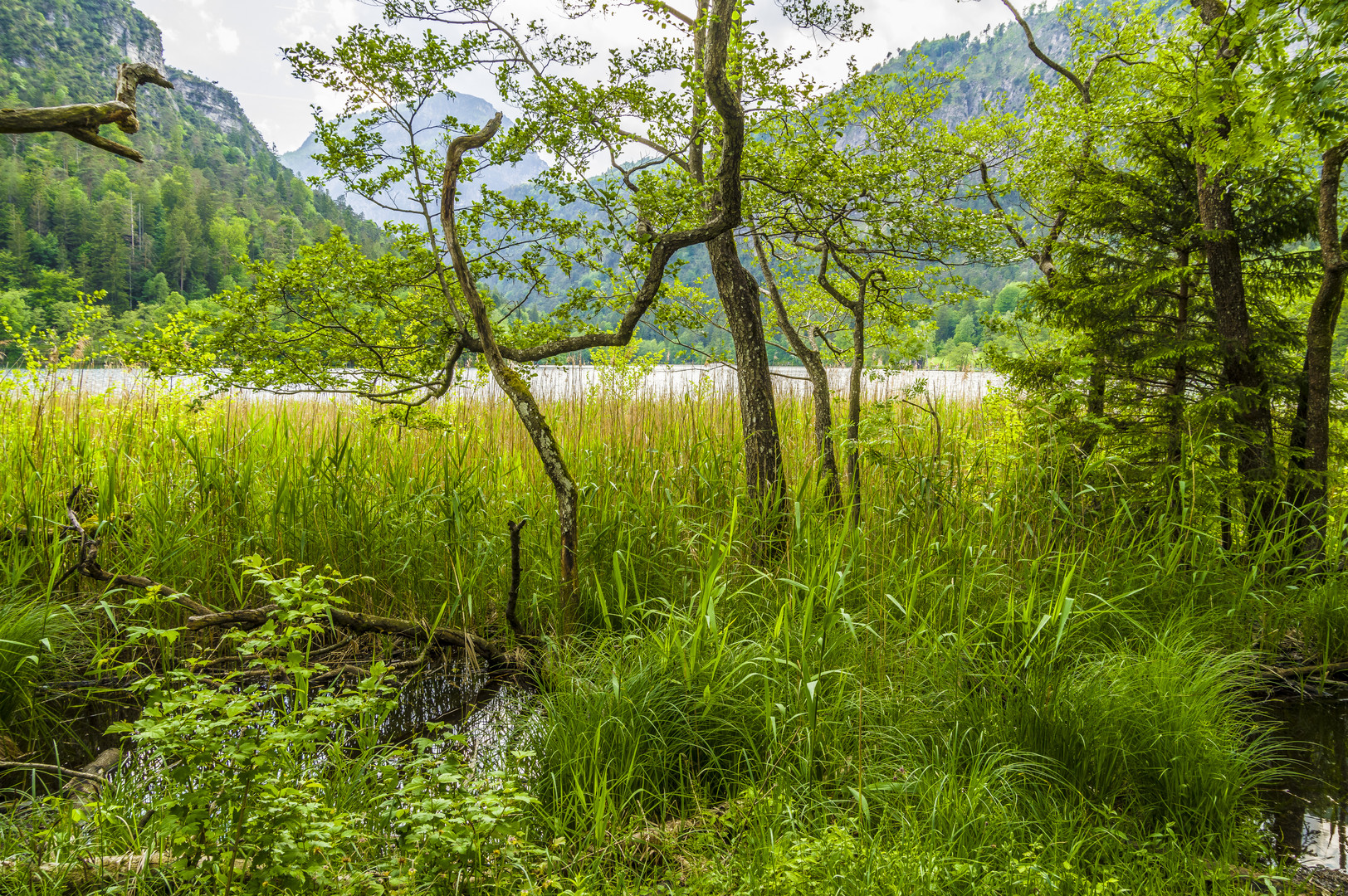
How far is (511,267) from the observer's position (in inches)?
120

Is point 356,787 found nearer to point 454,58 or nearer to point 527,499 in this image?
point 527,499

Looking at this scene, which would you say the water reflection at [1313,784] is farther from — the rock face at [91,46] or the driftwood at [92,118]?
the rock face at [91,46]

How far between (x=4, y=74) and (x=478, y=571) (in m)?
64.5

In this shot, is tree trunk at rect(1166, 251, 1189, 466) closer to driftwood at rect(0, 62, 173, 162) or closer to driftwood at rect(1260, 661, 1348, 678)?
driftwood at rect(1260, 661, 1348, 678)

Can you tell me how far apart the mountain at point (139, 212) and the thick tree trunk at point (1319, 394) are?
2032 centimetres

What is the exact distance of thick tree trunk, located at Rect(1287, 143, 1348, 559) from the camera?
10.5 ft

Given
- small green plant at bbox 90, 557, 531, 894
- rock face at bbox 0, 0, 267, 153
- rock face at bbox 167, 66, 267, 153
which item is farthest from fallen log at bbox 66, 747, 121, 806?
rock face at bbox 167, 66, 267, 153

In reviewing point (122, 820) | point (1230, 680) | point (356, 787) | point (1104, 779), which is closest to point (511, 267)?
point (356, 787)

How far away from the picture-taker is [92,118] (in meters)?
1.90

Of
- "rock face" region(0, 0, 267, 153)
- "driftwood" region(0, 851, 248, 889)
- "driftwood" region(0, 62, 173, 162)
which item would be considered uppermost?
"rock face" region(0, 0, 267, 153)

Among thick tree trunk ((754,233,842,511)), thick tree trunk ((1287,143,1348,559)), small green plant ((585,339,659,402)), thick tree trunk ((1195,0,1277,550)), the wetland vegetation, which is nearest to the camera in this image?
the wetland vegetation

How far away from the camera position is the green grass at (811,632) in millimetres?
1782

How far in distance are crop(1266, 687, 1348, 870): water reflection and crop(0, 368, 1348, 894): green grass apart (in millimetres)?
109

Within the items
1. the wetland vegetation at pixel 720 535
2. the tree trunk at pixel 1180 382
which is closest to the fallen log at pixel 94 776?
the wetland vegetation at pixel 720 535
